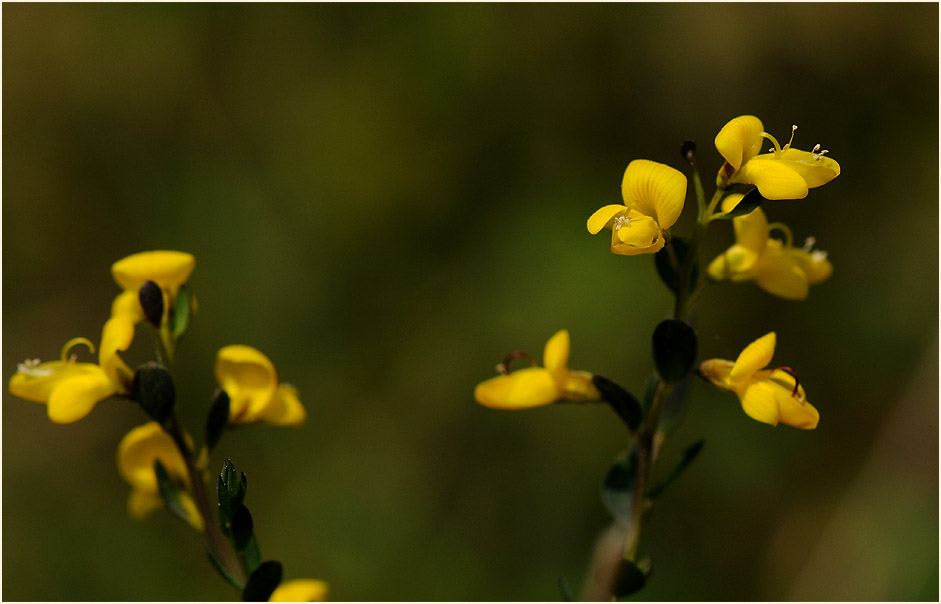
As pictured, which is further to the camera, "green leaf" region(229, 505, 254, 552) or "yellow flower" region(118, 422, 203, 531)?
"yellow flower" region(118, 422, 203, 531)

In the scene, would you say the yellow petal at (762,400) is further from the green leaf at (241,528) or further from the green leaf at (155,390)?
the green leaf at (155,390)

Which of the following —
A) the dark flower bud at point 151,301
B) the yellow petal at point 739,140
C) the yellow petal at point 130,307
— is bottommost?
the yellow petal at point 130,307

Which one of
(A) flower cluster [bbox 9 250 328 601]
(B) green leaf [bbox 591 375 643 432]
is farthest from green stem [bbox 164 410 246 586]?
(B) green leaf [bbox 591 375 643 432]

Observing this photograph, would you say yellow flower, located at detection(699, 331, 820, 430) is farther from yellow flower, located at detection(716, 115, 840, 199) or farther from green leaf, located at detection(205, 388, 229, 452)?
green leaf, located at detection(205, 388, 229, 452)

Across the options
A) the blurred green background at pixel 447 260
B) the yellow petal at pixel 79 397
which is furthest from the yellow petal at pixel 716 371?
the blurred green background at pixel 447 260

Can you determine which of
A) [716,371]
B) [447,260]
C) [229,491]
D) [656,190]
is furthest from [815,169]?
[447,260]

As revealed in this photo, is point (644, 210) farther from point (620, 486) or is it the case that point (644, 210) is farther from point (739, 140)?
point (620, 486)

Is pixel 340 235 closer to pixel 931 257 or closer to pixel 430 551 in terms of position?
pixel 430 551
